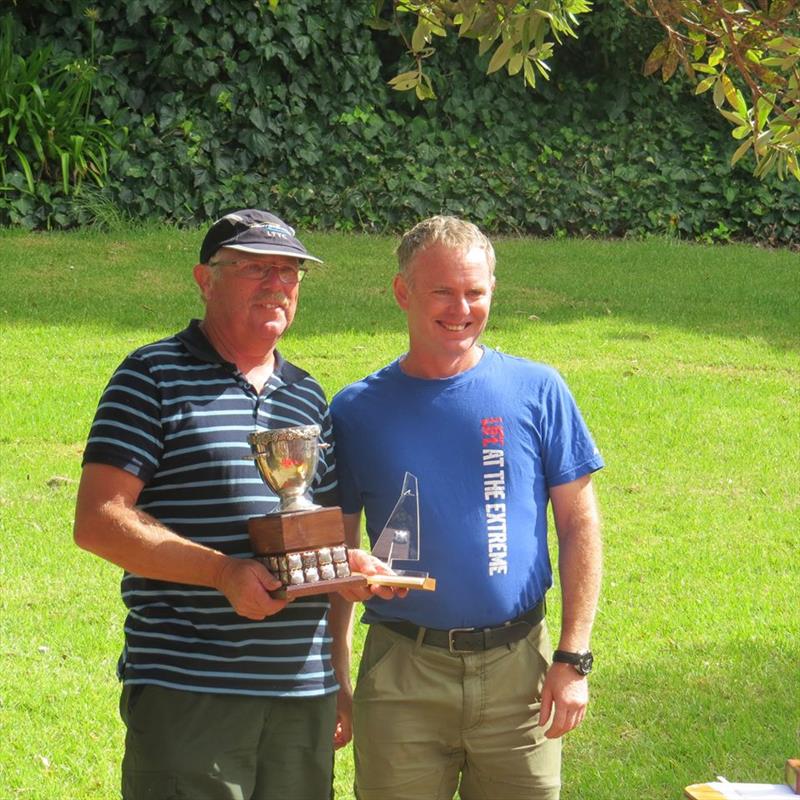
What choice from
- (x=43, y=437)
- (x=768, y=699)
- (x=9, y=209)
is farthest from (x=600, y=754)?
(x=9, y=209)

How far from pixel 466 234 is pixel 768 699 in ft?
9.90

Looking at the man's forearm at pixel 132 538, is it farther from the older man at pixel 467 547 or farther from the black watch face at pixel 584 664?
the black watch face at pixel 584 664

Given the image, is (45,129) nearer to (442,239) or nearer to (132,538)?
(442,239)

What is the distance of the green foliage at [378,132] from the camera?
13859mm

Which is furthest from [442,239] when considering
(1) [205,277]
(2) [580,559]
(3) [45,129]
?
(3) [45,129]

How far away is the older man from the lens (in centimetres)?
350

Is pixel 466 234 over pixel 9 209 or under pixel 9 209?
over

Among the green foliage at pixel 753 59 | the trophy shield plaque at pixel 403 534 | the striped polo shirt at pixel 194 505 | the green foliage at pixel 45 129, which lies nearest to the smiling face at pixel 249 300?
the striped polo shirt at pixel 194 505

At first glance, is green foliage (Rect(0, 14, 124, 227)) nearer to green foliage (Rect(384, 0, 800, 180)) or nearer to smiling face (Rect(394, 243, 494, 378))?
green foliage (Rect(384, 0, 800, 180))

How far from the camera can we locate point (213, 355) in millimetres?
3352

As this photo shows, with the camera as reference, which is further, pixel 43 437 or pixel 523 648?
pixel 43 437

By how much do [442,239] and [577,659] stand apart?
1.17 m

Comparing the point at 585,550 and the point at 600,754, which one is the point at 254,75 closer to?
the point at 600,754

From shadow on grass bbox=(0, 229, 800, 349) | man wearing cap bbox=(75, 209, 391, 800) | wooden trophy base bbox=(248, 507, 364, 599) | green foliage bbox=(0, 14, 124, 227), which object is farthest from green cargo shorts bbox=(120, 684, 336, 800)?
green foliage bbox=(0, 14, 124, 227)
